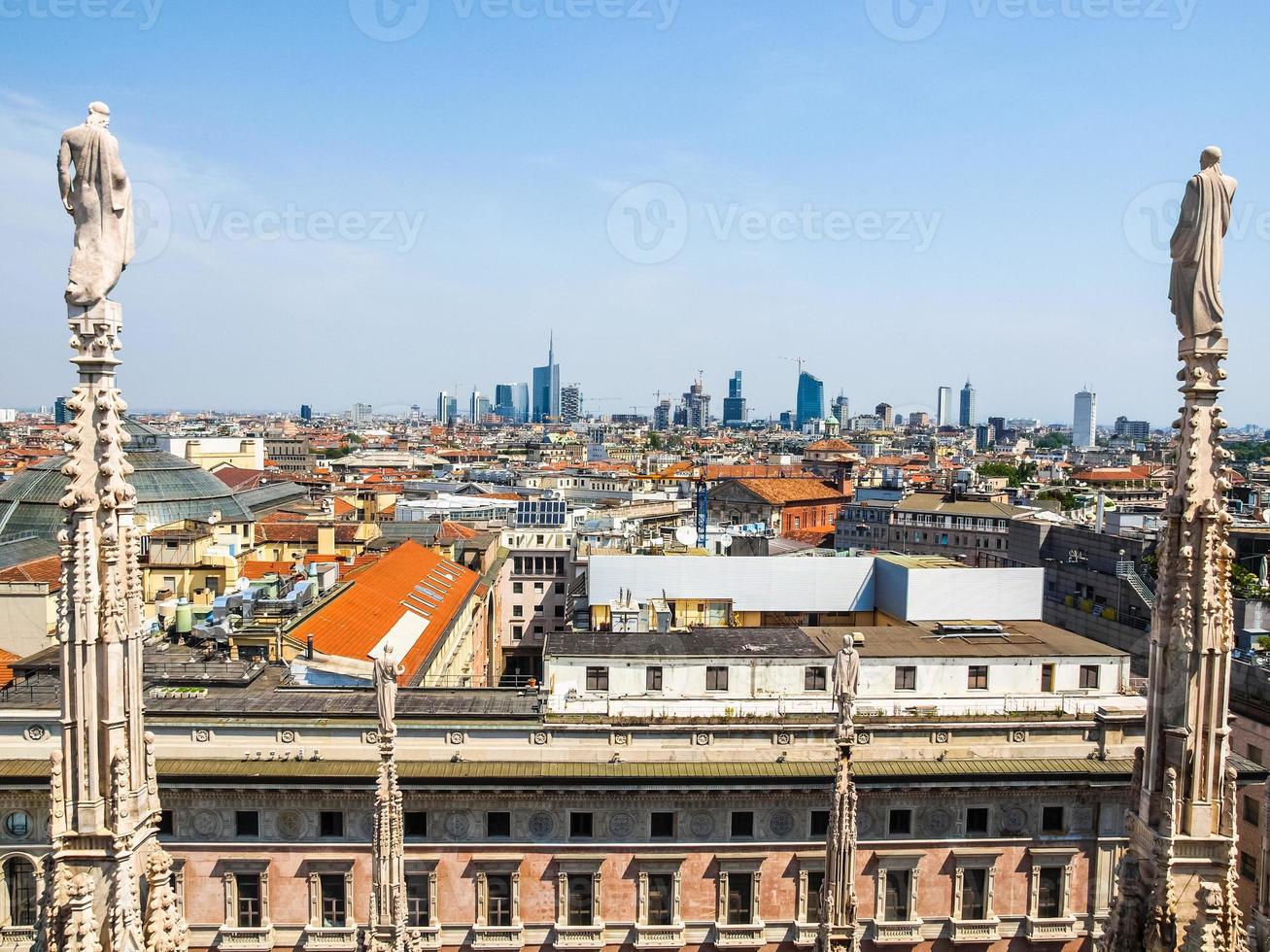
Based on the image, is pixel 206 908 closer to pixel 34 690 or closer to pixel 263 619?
pixel 34 690

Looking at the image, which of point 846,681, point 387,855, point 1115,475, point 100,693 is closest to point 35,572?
point 387,855

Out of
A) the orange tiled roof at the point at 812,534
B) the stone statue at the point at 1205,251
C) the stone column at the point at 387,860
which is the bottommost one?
the orange tiled roof at the point at 812,534

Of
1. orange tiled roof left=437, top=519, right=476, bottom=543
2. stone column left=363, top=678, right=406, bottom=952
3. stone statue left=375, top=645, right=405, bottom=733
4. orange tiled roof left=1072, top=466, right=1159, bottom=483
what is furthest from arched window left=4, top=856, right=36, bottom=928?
orange tiled roof left=1072, top=466, right=1159, bottom=483

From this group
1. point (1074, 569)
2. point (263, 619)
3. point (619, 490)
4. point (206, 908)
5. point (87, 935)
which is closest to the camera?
point (87, 935)

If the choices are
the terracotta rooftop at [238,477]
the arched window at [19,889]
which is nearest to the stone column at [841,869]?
the arched window at [19,889]

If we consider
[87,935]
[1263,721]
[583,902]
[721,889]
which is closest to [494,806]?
[583,902]

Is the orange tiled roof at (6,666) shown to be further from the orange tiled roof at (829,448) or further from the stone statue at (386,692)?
the orange tiled roof at (829,448)

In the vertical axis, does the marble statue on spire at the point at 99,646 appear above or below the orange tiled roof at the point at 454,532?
above
